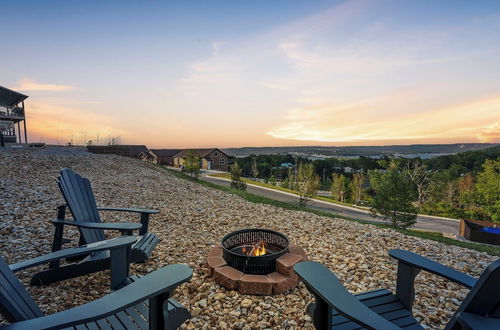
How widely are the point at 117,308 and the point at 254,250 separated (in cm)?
214

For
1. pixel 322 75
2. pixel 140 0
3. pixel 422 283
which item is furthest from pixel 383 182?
pixel 140 0

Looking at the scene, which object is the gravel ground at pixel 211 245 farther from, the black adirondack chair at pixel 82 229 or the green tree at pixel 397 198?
the green tree at pixel 397 198

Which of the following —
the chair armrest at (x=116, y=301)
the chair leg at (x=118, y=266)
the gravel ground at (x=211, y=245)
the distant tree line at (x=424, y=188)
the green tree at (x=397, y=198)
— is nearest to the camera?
the chair armrest at (x=116, y=301)

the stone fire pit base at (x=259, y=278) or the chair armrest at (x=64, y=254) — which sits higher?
the chair armrest at (x=64, y=254)

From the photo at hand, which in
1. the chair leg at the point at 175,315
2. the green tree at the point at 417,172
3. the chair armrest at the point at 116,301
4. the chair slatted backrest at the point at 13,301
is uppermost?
the chair armrest at the point at 116,301

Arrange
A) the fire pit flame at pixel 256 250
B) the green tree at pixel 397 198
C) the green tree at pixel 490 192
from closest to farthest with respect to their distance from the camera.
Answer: the fire pit flame at pixel 256 250 < the green tree at pixel 397 198 < the green tree at pixel 490 192

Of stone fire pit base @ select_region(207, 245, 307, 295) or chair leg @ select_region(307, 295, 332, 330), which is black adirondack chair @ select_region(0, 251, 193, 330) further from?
stone fire pit base @ select_region(207, 245, 307, 295)

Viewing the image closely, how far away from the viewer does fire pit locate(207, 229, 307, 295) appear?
2.43m

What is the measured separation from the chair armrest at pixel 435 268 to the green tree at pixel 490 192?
22.3 metres

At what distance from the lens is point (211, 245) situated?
3.79 meters

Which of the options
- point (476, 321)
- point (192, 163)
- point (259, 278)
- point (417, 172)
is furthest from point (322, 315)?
point (417, 172)

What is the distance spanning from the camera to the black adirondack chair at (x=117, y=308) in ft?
2.77

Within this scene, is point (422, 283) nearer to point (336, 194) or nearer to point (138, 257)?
point (138, 257)

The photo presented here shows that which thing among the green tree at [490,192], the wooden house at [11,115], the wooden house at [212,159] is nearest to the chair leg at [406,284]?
the green tree at [490,192]
